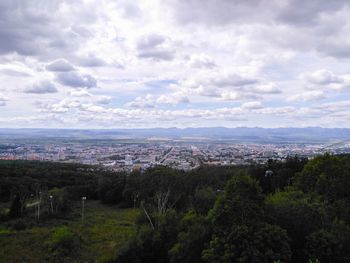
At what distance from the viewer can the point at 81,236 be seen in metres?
23.9

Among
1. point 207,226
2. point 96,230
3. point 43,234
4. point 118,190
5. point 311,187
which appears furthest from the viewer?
point 118,190

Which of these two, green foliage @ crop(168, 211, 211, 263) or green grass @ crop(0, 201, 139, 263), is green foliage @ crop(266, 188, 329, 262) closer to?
green foliage @ crop(168, 211, 211, 263)

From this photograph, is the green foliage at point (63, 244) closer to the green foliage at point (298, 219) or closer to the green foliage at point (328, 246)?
the green foliage at point (298, 219)

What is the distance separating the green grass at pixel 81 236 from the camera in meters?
20.0

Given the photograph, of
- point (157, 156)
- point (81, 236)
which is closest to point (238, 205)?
point (81, 236)

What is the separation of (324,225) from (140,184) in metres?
23.0

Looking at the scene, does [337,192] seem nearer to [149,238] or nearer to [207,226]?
[207,226]

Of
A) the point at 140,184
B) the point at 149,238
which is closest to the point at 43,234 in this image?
the point at 149,238

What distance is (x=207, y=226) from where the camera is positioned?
1628 centimetres

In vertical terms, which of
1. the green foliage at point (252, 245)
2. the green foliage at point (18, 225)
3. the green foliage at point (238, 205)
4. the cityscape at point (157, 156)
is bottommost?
the green foliage at point (18, 225)

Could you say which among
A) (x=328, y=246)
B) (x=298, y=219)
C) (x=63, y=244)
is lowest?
(x=63, y=244)

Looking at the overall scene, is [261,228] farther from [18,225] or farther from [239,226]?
[18,225]

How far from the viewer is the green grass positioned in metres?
20.0

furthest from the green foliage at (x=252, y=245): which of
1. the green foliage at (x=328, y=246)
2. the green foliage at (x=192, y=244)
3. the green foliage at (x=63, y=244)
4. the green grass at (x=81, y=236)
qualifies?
the green foliage at (x=63, y=244)
